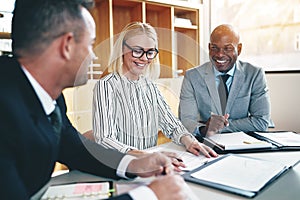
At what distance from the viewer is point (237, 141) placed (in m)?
1.17

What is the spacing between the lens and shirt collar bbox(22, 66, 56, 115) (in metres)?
0.44

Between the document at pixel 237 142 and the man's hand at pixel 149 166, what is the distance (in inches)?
16.1

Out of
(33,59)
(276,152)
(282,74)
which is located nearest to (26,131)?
(33,59)

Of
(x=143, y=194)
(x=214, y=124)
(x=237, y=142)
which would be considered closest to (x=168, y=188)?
(x=143, y=194)

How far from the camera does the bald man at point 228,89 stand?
1386 millimetres

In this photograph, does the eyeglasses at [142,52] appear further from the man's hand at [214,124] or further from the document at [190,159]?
the man's hand at [214,124]

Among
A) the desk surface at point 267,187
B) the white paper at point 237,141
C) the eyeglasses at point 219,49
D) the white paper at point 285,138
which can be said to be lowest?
the desk surface at point 267,187

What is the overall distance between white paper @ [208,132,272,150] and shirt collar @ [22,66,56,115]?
2.52 ft

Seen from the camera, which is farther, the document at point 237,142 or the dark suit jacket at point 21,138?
the document at point 237,142

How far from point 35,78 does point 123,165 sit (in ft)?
1.32

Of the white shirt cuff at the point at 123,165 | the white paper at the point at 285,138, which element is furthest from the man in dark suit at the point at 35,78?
the white paper at the point at 285,138

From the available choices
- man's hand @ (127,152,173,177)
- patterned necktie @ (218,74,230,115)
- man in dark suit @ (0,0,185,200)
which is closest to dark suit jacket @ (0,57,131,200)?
man in dark suit @ (0,0,185,200)

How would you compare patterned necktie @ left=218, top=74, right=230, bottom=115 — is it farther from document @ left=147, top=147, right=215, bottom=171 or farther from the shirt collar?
the shirt collar

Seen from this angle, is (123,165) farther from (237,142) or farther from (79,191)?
(237,142)
